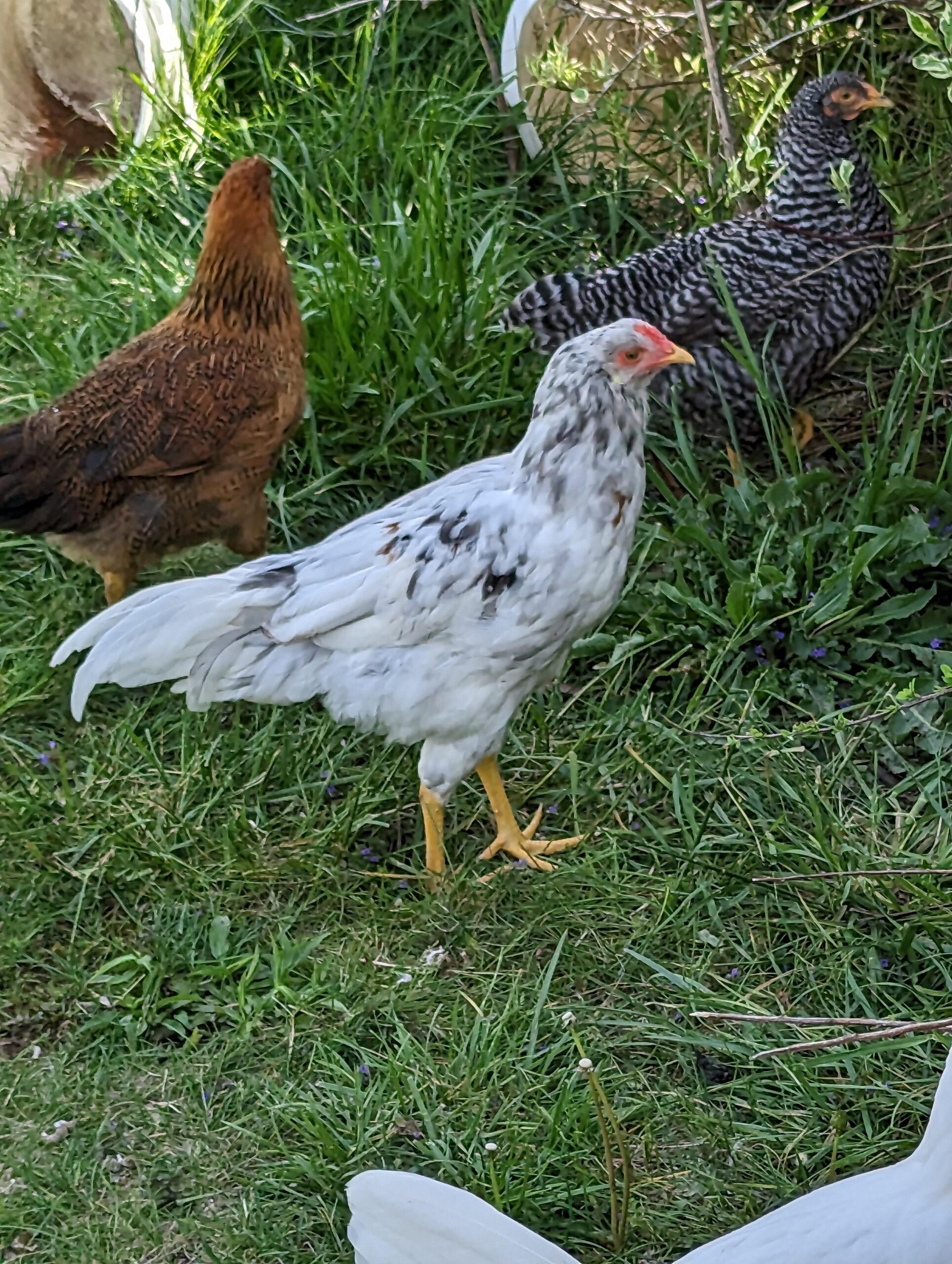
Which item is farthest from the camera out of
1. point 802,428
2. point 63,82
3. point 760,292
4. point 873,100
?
point 63,82

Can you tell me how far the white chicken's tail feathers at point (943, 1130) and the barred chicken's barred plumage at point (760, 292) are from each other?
2258mm

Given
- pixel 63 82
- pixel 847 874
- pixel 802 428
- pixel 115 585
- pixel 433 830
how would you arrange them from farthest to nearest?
1. pixel 63 82
2. pixel 802 428
3. pixel 115 585
4. pixel 433 830
5. pixel 847 874

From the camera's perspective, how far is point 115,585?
3.13m

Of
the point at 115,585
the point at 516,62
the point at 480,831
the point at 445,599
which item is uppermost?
the point at 516,62

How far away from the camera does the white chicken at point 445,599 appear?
236cm

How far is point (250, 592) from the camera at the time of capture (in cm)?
256

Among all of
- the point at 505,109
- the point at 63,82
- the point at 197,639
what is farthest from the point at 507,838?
the point at 63,82

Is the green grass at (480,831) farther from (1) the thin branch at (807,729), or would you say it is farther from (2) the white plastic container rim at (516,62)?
(2) the white plastic container rim at (516,62)

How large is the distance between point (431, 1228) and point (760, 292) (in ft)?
8.65

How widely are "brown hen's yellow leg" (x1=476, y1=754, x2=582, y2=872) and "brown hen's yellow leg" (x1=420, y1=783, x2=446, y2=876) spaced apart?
0.11 m

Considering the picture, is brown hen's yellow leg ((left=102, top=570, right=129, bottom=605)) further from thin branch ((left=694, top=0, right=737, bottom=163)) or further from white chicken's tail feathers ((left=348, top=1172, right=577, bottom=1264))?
thin branch ((left=694, top=0, right=737, bottom=163))

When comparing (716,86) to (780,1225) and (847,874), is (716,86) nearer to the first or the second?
(847,874)

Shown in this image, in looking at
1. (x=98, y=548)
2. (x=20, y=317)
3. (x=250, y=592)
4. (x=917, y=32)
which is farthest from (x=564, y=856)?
(x=20, y=317)

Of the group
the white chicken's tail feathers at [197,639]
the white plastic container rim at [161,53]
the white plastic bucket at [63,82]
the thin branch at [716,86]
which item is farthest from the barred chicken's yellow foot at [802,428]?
the white plastic bucket at [63,82]
